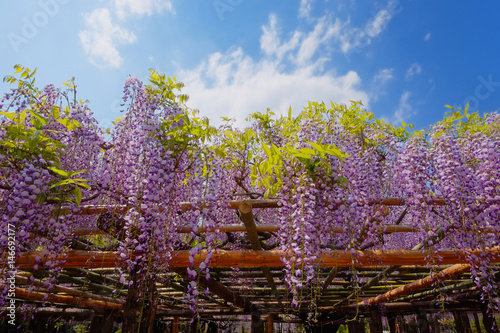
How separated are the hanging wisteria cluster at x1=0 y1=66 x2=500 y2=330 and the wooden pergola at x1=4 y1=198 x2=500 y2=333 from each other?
13 centimetres

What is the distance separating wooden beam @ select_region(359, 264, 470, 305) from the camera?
3.89 m

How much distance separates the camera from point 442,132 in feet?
10.8

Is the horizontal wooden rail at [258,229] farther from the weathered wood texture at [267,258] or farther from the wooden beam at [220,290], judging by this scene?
the wooden beam at [220,290]

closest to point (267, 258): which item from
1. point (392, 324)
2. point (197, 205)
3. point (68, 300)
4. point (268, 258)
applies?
point (268, 258)

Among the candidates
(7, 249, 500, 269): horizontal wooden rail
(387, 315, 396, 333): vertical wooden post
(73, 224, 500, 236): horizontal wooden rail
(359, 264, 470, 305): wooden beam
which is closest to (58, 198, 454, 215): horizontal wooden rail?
(73, 224, 500, 236): horizontal wooden rail

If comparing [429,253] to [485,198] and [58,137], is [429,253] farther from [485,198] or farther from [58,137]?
[58,137]

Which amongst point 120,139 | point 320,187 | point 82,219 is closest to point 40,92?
point 120,139

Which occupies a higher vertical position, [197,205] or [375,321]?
[197,205]

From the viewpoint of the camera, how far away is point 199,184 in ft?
10.0

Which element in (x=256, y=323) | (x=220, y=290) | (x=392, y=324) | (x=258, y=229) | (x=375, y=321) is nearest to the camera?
(x=258, y=229)

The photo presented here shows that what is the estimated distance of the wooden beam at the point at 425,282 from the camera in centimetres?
389

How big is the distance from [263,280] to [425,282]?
9.53 ft

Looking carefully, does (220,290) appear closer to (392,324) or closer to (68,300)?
(68,300)

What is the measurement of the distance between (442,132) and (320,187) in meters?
1.45
